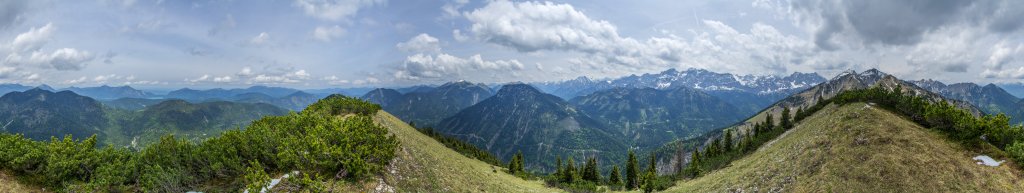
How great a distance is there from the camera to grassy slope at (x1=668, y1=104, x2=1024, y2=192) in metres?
34.3

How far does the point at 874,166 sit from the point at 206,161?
58689 millimetres

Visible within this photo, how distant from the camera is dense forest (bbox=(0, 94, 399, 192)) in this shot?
31516 millimetres

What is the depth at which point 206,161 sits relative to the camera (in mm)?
37188

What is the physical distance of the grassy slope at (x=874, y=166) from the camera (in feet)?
112

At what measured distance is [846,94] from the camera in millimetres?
86062

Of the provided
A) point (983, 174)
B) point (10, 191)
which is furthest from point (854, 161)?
point (10, 191)

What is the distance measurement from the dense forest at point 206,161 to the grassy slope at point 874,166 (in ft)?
121

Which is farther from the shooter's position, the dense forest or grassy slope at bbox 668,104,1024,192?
grassy slope at bbox 668,104,1024,192

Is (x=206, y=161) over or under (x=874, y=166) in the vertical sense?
under

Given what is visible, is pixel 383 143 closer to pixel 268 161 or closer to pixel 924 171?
pixel 268 161

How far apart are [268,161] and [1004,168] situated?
62649 mm

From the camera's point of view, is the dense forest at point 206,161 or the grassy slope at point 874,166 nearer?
the dense forest at point 206,161

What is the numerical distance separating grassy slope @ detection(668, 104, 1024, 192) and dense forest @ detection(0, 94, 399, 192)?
3693 centimetres

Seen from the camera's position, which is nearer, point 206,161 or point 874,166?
point 206,161
